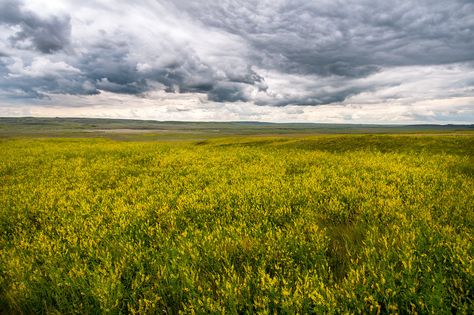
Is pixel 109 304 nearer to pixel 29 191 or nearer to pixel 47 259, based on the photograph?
pixel 47 259

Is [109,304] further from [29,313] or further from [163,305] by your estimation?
[29,313]

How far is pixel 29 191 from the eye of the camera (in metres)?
8.91

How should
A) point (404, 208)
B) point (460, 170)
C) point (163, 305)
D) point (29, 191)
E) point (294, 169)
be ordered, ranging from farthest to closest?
point (294, 169) → point (460, 170) → point (29, 191) → point (404, 208) → point (163, 305)

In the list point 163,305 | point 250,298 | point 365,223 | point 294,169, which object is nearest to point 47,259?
point 163,305

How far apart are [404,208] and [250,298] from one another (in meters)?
4.60

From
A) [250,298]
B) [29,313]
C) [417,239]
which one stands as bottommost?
[29,313]

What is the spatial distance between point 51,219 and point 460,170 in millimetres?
15206

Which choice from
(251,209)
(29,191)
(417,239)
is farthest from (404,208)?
(29,191)

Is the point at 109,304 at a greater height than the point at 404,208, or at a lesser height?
lesser

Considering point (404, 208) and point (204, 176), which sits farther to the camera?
point (204, 176)

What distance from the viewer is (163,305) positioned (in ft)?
10.5

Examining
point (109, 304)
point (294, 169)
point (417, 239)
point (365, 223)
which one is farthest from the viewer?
point (294, 169)

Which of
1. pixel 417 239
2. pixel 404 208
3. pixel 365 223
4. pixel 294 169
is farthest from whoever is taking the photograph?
pixel 294 169

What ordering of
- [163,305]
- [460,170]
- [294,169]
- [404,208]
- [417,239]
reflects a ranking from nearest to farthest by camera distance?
1. [163,305]
2. [417,239]
3. [404,208]
4. [460,170]
5. [294,169]
